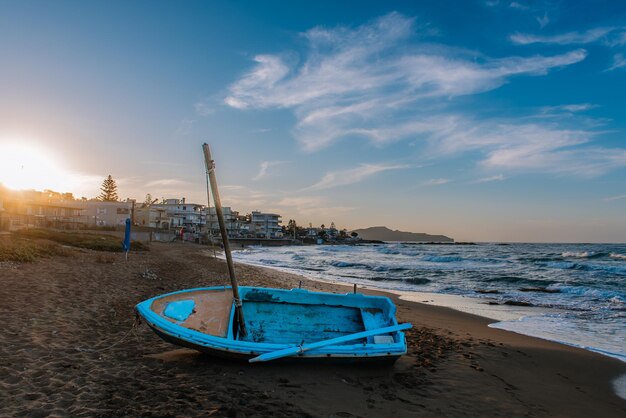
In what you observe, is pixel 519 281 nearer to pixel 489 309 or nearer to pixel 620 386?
pixel 489 309

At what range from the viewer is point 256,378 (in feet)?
19.4

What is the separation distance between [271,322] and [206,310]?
4.47 ft

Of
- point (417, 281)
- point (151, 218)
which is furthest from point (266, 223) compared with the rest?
point (417, 281)

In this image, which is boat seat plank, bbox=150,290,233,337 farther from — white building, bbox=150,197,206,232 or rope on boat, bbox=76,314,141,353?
white building, bbox=150,197,206,232

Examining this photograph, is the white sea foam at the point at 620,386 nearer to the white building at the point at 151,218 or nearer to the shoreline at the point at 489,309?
the shoreline at the point at 489,309

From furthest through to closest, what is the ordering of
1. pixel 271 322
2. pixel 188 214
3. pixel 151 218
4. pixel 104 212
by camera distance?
pixel 188 214 → pixel 151 218 → pixel 104 212 → pixel 271 322

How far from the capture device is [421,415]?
5.20 metres

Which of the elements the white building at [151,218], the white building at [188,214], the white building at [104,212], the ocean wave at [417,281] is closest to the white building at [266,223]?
the white building at [188,214]

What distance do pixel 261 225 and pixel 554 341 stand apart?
142359 millimetres

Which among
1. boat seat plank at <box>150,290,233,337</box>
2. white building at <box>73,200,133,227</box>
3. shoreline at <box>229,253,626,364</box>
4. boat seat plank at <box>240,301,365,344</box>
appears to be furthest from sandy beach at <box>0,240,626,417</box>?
white building at <box>73,200,133,227</box>

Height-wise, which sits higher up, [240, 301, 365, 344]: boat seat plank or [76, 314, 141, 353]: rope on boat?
[240, 301, 365, 344]: boat seat plank

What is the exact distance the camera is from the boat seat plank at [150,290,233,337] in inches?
273

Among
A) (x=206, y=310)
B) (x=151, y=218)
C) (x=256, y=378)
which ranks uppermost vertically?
(x=151, y=218)

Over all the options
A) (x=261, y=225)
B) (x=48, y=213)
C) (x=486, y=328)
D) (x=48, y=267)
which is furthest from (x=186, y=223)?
(x=486, y=328)
